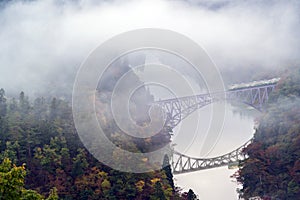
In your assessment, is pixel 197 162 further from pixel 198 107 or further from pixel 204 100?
pixel 204 100

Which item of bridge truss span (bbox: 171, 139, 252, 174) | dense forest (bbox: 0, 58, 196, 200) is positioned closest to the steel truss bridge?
bridge truss span (bbox: 171, 139, 252, 174)

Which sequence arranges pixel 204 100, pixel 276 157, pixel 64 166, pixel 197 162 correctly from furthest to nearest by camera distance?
pixel 204 100 < pixel 197 162 < pixel 276 157 < pixel 64 166

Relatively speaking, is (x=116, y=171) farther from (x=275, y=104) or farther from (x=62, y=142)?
(x=275, y=104)

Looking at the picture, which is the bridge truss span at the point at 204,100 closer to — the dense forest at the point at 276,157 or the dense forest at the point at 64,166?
the dense forest at the point at 276,157

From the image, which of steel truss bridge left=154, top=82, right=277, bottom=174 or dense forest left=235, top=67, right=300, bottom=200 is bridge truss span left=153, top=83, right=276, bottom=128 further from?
dense forest left=235, top=67, right=300, bottom=200

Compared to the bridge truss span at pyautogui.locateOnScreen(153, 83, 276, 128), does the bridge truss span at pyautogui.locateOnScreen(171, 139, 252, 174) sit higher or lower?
lower

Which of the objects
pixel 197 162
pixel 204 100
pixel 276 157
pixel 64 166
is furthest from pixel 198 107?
pixel 64 166
